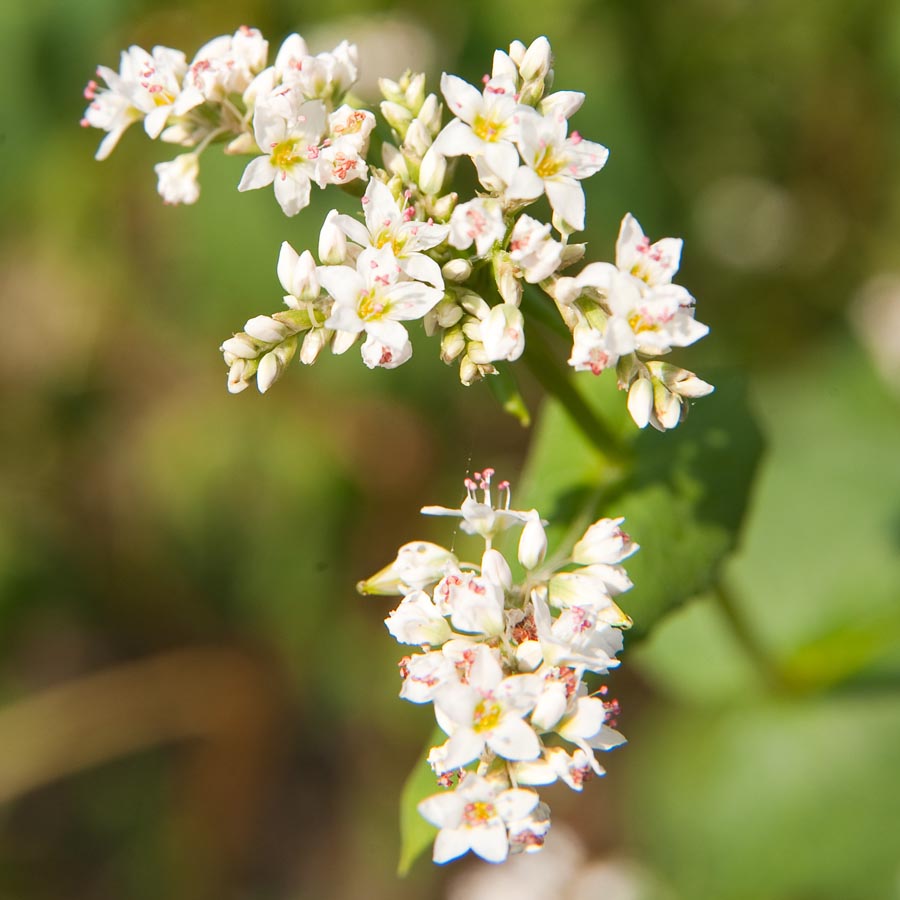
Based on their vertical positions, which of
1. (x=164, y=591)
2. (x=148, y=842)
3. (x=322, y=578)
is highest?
(x=164, y=591)

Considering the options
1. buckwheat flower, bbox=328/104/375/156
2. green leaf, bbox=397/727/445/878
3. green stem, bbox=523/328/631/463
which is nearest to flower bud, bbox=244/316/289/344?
buckwheat flower, bbox=328/104/375/156

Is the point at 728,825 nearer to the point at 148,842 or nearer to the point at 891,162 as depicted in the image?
the point at 148,842

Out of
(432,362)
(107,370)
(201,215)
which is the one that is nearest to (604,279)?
(432,362)

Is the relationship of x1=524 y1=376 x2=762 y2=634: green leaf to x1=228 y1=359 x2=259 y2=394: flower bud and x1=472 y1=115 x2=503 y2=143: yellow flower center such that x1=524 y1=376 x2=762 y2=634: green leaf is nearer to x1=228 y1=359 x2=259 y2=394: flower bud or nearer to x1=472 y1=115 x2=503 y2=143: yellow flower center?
x1=472 y1=115 x2=503 y2=143: yellow flower center

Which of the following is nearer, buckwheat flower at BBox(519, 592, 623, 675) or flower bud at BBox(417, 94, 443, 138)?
buckwheat flower at BBox(519, 592, 623, 675)

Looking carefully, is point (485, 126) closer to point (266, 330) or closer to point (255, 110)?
point (255, 110)

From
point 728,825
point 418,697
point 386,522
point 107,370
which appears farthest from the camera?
point 107,370
